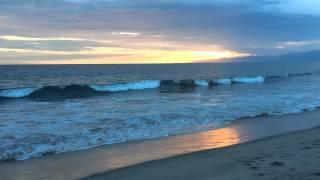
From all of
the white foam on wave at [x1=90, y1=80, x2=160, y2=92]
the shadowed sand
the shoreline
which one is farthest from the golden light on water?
the white foam on wave at [x1=90, y1=80, x2=160, y2=92]

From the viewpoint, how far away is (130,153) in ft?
35.9

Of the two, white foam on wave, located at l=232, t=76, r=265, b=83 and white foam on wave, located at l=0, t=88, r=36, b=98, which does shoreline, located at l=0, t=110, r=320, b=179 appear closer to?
white foam on wave, located at l=0, t=88, r=36, b=98

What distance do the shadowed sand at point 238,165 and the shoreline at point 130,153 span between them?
539 millimetres

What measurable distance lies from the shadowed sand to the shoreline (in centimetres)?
54

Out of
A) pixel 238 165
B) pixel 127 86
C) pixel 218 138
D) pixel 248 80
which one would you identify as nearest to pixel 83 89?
pixel 127 86

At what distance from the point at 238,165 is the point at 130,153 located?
112 inches

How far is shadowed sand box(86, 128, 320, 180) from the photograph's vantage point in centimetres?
823

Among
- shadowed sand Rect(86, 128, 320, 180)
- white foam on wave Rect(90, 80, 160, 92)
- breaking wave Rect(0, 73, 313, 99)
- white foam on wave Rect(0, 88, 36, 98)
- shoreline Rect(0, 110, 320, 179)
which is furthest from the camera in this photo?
white foam on wave Rect(90, 80, 160, 92)

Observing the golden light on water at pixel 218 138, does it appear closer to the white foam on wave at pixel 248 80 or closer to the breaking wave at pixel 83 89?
the breaking wave at pixel 83 89

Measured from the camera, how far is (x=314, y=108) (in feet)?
73.3

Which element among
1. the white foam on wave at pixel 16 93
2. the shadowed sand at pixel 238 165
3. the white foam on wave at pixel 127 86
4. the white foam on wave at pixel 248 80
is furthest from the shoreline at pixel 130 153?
the white foam on wave at pixel 248 80

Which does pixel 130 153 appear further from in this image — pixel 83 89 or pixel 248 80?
pixel 248 80

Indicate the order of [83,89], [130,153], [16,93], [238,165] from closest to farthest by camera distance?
[238,165], [130,153], [16,93], [83,89]

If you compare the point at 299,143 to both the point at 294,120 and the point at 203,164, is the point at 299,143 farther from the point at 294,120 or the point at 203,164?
the point at 294,120
